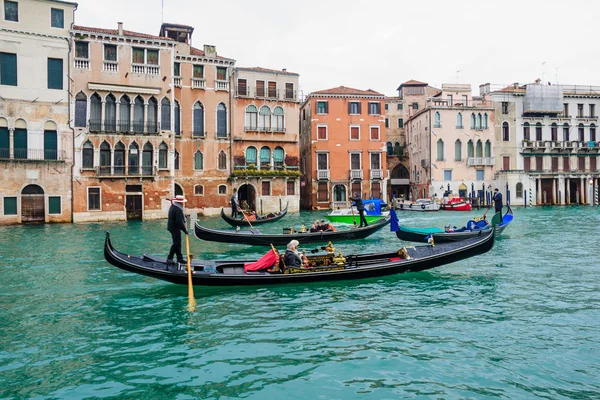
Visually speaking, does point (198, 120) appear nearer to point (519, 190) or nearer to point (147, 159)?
point (147, 159)

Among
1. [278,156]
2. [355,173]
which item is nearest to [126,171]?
[278,156]

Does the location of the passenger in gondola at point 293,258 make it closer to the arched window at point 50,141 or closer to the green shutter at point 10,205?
the green shutter at point 10,205

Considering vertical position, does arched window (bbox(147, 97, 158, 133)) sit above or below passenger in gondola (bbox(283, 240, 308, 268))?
above

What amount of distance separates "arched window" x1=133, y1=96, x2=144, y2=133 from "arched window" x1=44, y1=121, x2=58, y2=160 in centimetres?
353

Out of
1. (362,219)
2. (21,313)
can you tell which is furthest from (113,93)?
(21,313)

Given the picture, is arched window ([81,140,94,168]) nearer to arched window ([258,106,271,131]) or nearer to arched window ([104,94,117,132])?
arched window ([104,94,117,132])

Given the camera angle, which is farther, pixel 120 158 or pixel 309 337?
pixel 120 158

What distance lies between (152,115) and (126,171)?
313cm

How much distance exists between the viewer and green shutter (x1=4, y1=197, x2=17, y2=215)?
21.0 metres

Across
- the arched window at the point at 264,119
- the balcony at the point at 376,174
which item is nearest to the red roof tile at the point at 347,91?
the arched window at the point at 264,119

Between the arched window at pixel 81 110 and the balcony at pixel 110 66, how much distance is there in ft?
5.37

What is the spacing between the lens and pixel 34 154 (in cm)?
2166

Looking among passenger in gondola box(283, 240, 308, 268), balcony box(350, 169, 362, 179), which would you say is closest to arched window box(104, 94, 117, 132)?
balcony box(350, 169, 362, 179)

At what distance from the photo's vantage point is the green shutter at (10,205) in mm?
20984
